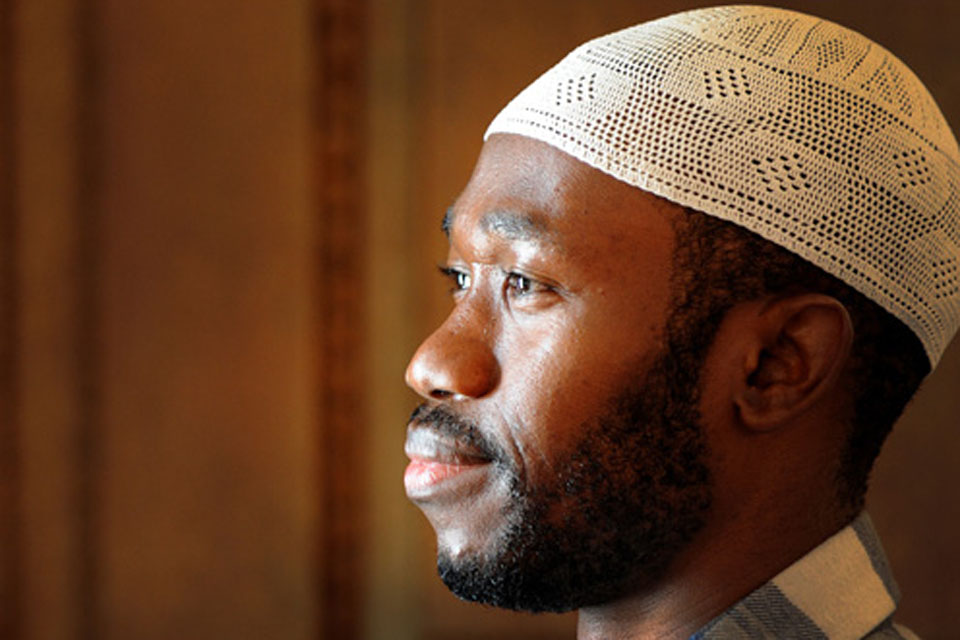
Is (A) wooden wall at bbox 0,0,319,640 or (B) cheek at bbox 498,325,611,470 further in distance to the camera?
(A) wooden wall at bbox 0,0,319,640

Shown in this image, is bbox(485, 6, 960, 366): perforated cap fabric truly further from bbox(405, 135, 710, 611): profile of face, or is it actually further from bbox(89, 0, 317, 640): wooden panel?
bbox(89, 0, 317, 640): wooden panel

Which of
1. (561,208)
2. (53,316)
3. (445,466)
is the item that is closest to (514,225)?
(561,208)

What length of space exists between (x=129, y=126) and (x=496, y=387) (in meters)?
2.49

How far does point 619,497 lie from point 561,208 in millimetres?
303

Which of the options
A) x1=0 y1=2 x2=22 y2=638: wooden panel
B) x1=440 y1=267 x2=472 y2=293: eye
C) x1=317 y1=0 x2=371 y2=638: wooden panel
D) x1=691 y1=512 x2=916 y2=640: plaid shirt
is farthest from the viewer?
x1=317 y1=0 x2=371 y2=638: wooden panel

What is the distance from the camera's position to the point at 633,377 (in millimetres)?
1272

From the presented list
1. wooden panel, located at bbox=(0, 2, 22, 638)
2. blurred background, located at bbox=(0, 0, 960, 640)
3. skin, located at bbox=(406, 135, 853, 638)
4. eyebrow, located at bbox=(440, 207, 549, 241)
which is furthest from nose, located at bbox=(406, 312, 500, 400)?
wooden panel, located at bbox=(0, 2, 22, 638)

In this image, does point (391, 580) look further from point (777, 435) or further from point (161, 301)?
point (777, 435)

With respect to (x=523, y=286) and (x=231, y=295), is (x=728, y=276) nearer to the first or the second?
(x=523, y=286)

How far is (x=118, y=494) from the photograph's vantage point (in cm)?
355

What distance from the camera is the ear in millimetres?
1281

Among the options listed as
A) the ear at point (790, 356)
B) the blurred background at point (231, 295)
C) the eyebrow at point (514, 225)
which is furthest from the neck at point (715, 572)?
the blurred background at point (231, 295)

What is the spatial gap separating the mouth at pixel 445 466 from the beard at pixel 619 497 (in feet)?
0.10

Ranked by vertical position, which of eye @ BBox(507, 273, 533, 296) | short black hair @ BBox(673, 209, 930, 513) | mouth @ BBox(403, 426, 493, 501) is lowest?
mouth @ BBox(403, 426, 493, 501)
